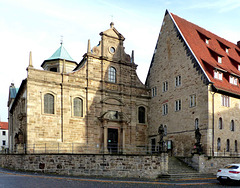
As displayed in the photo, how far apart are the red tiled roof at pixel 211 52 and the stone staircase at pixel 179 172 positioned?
7885mm

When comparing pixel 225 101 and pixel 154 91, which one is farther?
pixel 154 91

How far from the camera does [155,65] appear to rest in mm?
33875

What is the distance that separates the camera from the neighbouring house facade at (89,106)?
87.7ft

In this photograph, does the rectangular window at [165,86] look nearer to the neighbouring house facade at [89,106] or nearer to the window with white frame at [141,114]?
the neighbouring house facade at [89,106]

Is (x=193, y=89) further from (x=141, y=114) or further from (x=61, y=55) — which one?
(x=61, y=55)

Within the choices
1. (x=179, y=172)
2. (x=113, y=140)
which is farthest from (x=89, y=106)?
(x=179, y=172)

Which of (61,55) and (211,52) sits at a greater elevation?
(61,55)

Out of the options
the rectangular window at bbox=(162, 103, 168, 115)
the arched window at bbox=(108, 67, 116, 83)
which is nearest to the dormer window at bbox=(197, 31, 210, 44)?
the rectangular window at bbox=(162, 103, 168, 115)

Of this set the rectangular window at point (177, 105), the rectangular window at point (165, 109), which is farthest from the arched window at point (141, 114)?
the rectangular window at point (177, 105)

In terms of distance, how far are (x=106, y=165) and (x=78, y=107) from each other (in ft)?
33.4

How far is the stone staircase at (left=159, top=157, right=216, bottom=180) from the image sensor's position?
20.0 metres

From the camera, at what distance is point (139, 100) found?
33.6 metres

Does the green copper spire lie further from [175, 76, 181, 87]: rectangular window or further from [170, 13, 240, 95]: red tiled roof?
[175, 76, 181, 87]: rectangular window

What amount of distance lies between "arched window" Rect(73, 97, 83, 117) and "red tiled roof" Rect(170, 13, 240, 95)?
1235 centimetres
